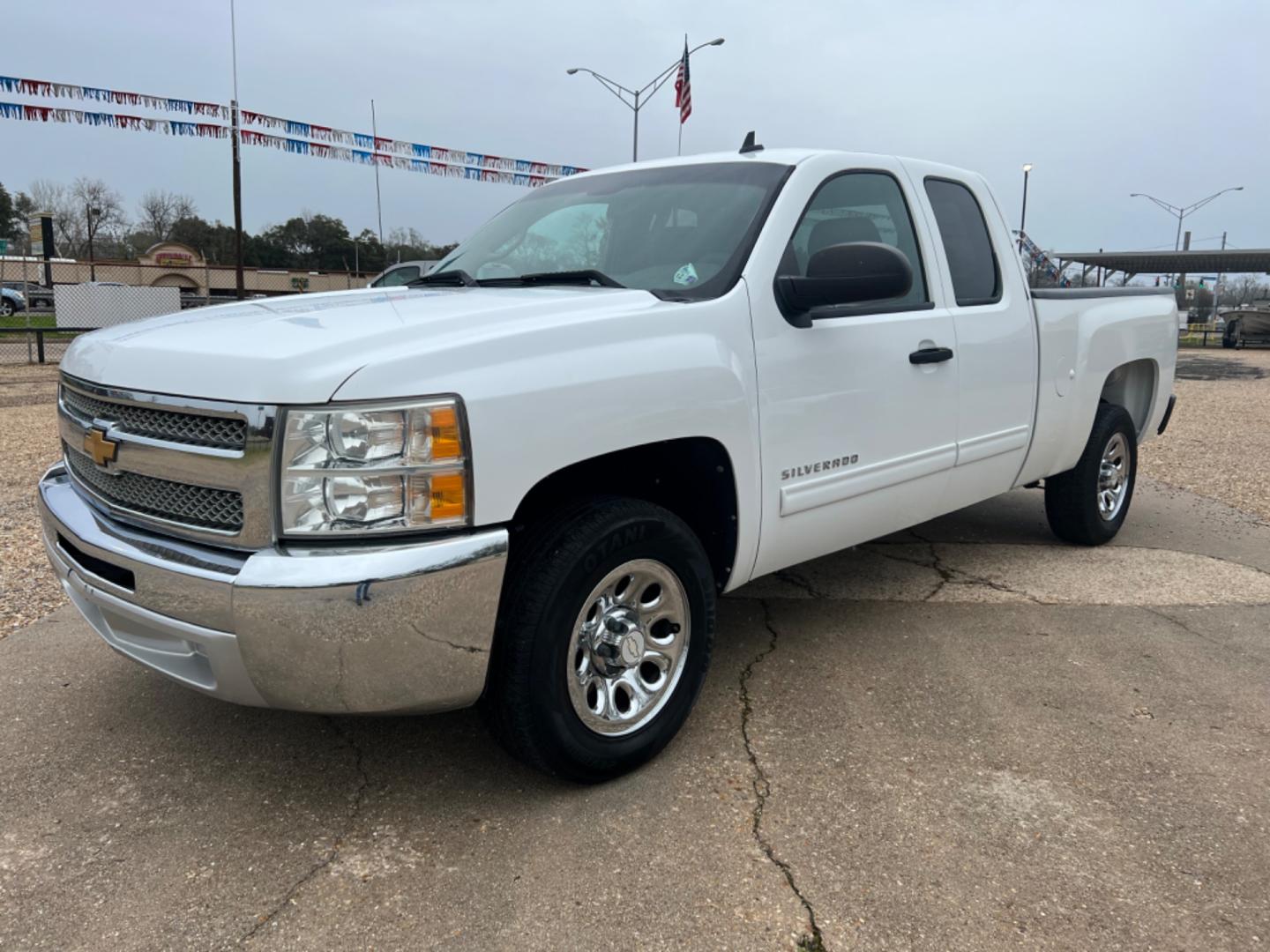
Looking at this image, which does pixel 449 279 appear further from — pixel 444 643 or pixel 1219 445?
pixel 1219 445

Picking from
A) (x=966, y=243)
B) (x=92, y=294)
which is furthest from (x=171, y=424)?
(x=92, y=294)

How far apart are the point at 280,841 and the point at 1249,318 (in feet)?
116

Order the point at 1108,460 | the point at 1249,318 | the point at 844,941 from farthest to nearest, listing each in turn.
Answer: the point at 1249,318, the point at 1108,460, the point at 844,941

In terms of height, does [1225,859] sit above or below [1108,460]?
below

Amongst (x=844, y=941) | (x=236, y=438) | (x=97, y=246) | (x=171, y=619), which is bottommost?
(x=844, y=941)

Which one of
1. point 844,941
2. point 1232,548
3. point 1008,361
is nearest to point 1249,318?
point 1232,548

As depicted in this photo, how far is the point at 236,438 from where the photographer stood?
226 centimetres

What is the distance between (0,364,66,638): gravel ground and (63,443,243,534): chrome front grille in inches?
72.4

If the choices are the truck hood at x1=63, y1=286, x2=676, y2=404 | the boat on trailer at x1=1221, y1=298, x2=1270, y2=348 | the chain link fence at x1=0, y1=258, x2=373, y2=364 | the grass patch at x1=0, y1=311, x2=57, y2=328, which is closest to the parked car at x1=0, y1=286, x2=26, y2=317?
the chain link fence at x1=0, y1=258, x2=373, y2=364

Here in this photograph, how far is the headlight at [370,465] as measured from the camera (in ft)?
7.19

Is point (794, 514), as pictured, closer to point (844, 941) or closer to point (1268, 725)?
point (844, 941)

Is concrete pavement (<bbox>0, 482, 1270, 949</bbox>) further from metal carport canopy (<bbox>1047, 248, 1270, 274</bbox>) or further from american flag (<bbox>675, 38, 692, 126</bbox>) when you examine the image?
metal carport canopy (<bbox>1047, 248, 1270, 274</bbox>)

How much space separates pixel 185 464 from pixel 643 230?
5.99ft

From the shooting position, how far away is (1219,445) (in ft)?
30.5
